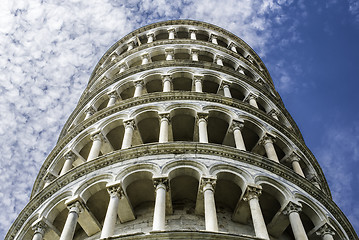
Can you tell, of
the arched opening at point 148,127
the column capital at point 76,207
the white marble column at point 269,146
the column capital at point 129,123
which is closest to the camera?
the column capital at point 76,207

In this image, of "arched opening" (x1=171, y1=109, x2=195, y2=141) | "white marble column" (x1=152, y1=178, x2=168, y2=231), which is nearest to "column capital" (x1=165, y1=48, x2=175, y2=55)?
"arched opening" (x1=171, y1=109, x2=195, y2=141)

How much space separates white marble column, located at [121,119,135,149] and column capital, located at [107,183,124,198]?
242 centimetres

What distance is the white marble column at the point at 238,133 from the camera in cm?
1684

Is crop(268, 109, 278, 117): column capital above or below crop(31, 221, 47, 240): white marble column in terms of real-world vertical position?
above

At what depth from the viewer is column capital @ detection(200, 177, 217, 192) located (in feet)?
45.5

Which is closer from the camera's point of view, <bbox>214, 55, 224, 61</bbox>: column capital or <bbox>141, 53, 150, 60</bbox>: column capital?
<bbox>214, 55, 224, 61</bbox>: column capital

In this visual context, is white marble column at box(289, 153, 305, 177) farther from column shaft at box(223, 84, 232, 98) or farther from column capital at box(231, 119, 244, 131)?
column shaft at box(223, 84, 232, 98)

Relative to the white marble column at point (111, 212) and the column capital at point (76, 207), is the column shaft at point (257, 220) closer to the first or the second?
the white marble column at point (111, 212)

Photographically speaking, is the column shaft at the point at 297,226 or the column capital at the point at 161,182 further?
the column capital at the point at 161,182

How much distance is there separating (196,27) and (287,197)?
741 inches

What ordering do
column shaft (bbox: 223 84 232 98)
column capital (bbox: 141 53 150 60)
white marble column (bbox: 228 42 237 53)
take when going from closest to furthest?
column shaft (bbox: 223 84 232 98) → column capital (bbox: 141 53 150 60) → white marble column (bbox: 228 42 237 53)

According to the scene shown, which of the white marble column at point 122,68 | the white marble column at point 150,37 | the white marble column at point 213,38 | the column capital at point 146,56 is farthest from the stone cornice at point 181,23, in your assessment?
the column capital at point 146,56

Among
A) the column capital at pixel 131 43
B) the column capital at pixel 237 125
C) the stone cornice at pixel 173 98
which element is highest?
the column capital at pixel 131 43

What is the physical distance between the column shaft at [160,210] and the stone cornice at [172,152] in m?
1.88
